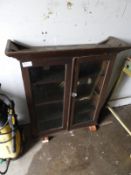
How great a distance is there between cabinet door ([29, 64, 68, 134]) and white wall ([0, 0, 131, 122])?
0.70 feet

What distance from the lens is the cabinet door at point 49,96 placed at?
1.29 m

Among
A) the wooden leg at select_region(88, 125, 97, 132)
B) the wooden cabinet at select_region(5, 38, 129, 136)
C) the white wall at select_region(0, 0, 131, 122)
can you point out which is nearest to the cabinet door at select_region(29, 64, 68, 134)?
the wooden cabinet at select_region(5, 38, 129, 136)

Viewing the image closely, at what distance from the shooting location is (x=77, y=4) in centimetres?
117

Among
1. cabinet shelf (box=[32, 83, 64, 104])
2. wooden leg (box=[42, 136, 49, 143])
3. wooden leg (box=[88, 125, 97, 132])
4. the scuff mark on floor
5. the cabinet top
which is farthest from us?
wooden leg (box=[88, 125, 97, 132])

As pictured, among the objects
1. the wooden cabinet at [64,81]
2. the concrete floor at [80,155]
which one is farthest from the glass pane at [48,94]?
the concrete floor at [80,155]

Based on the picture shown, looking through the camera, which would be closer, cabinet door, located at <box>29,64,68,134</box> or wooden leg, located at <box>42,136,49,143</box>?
cabinet door, located at <box>29,64,68,134</box>

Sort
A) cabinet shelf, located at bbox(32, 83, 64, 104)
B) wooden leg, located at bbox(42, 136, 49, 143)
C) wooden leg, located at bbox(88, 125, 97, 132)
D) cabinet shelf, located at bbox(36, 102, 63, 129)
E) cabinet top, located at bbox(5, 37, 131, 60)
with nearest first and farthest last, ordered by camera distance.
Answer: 1. cabinet top, located at bbox(5, 37, 131, 60)
2. cabinet shelf, located at bbox(32, 83, 64, 104)
3. cabinet shelf, located at bbox(36, 102, 63, 129)
4. wooden leg, located at bbox(42, 136, 49, 143)
5. wooden leg, located at bbox(88, 125, 97, 132)

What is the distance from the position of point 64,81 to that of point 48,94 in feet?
0.73

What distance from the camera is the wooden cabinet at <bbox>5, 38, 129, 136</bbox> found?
1147 mm

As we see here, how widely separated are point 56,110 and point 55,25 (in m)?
0.80

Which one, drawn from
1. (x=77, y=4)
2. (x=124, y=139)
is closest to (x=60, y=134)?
(x=124, y=139)

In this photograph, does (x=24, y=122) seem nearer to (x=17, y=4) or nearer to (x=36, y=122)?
(x=36, y=122)

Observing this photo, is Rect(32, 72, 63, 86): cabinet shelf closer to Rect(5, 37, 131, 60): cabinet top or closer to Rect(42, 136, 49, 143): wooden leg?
Rect(5, 37, 131, 60): cabinet top

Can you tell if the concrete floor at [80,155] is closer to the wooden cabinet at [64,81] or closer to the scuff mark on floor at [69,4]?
the wooden cabinet at [64,81]
